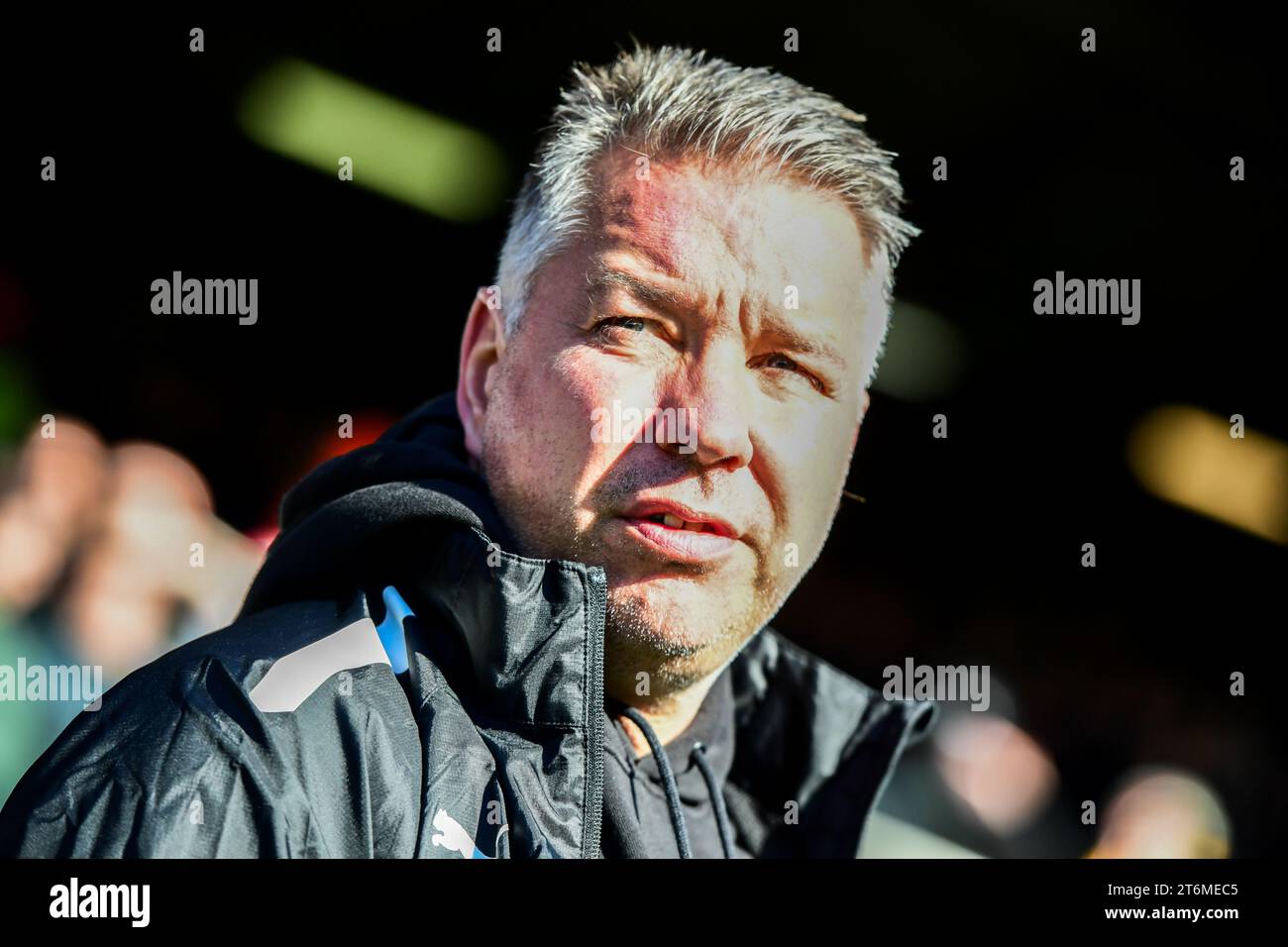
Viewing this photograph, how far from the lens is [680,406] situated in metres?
1.62

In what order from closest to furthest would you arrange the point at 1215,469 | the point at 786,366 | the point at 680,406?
the point at 680,406, the point at 786,366, the point at 1215,469

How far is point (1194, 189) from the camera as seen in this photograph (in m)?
2.94

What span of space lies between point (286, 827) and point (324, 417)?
230cm

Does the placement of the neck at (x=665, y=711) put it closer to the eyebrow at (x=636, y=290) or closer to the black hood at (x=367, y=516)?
the black hood at (x=367, y=516)

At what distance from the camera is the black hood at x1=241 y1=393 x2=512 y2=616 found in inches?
60.0

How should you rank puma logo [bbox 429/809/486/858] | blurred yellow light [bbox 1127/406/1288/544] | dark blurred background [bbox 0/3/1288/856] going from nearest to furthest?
puma logo [bbox 429/809/486/858] → dark blurred background [bbox 0/3/1288/856] → blurred yellow light [bbox 1127/406/1288/544]

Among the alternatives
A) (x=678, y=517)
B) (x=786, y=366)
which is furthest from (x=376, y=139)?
(x=678, y=517)

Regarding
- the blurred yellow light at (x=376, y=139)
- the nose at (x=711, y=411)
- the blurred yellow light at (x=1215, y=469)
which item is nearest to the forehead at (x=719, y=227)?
the nose at (x=711, y=411)

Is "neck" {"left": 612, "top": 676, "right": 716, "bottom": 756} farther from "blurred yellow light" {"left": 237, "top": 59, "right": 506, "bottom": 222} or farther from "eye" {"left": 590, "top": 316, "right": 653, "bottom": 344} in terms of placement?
"blurred yellow light" {"left": 237, "top": 59, "right": 506, "bottom": 222}

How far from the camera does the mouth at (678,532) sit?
5.24ft

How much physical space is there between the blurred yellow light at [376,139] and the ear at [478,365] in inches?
39.6

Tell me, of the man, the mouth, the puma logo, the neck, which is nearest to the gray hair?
the man

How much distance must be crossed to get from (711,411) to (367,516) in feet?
1.65

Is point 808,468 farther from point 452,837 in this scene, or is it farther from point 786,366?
point 452,837
